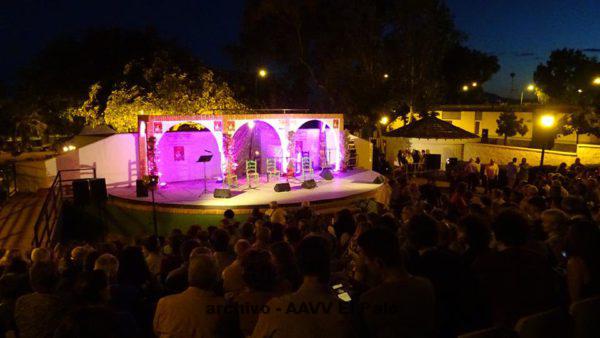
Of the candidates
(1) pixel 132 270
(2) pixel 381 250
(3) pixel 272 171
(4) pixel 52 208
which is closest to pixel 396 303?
(2) pixel 381 250

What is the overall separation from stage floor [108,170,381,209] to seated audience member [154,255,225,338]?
8.48m

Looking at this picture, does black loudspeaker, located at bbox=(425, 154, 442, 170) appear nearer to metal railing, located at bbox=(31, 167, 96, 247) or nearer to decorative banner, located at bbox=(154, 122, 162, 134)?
decorative banner, located at bbox=(154, 122, 162, 134)

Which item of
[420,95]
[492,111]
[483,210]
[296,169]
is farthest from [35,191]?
[492,111]

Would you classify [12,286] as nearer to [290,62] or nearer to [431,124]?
[431,124]

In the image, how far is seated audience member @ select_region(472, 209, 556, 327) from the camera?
8.07ft

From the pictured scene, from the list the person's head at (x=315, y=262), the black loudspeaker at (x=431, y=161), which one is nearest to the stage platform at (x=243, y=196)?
the black loudspeaker at (x=431, y=161)

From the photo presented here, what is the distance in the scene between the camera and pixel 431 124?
12312 mm

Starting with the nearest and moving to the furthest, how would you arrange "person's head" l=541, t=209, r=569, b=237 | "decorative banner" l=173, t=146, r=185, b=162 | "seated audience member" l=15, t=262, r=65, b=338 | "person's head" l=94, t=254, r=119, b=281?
"seated audience member" l=15, t=262, r=65, b=338 < "person's head" l=94, t=254, r=119, b=281 < "person's head" l=541, t=209, r=569, b=237 < "decorative banner" l=173, t=146, r=185, b=162

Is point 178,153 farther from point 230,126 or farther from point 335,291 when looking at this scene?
point 335,291

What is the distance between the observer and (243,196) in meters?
12.3

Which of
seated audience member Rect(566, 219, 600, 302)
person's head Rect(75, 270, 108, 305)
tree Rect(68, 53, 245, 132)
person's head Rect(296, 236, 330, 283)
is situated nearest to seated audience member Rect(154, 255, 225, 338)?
person's head Rect(75, 270, 108, 305)

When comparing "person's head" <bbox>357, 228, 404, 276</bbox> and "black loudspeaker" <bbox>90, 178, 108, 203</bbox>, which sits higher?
"person's head" <bbox>357, 228, 404, 276</bbox>

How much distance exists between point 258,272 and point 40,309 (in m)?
1.52

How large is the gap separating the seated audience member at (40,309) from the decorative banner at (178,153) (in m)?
12.1
